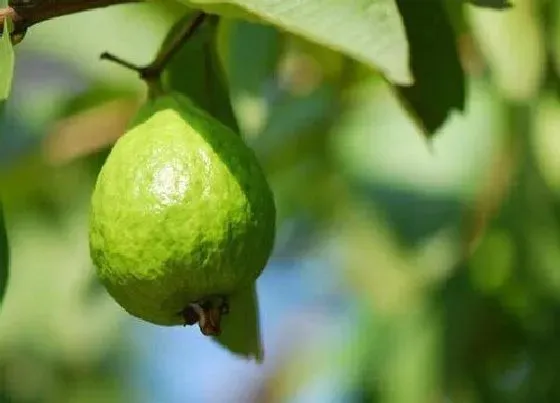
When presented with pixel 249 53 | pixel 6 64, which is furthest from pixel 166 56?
pixel 249 53

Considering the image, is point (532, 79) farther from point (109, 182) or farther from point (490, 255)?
point (109, 182)

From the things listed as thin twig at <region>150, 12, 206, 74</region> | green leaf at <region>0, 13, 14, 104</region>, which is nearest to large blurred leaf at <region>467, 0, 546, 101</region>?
thin twig at <region>150, 12, 206, 74</region>

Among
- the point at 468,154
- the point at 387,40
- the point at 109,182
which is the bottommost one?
the point at 468,154

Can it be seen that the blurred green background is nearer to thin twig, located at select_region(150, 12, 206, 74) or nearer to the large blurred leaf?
the large blurred leaf

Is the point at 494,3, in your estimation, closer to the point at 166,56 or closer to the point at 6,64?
the point at 166,56

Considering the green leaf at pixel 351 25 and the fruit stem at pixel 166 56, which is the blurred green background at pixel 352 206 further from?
the green leaf at pixel 351 25

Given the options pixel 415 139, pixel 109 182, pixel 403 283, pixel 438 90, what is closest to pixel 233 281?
pixel 109 182

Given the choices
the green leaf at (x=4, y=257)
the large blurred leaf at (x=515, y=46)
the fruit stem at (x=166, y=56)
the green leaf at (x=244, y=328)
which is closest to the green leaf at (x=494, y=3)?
the fruit stem at (x=166, y=56)
